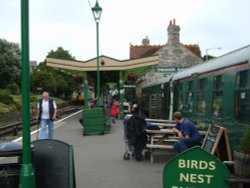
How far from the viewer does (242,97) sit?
757 cm

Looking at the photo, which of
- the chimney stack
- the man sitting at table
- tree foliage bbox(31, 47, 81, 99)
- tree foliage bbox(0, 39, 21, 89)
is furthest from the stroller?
tree foliage bbox(0, 39, 21, 89)

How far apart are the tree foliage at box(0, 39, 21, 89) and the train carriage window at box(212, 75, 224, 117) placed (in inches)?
1887

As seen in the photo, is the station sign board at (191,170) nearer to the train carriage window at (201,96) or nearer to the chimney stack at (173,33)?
the train carriage window at (201,96)

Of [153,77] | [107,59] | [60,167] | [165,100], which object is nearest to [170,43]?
[153,77]

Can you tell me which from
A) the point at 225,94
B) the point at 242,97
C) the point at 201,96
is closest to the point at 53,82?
the point at 201,96

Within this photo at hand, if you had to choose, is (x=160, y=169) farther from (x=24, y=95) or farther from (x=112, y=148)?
(x=24, y=95)

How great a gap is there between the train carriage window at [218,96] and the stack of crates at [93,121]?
20.6 ft

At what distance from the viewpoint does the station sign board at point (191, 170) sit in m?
4.20

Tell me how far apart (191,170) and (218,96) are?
5.39m

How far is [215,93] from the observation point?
9727 mm

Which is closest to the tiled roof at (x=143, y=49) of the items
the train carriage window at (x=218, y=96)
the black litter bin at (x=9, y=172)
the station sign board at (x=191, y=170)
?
the train carriage window at (x=218, y=96)

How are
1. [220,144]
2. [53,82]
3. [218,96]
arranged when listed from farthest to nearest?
[53,82] → [218,96] → [220,144]

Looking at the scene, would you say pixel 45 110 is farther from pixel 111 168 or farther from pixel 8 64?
pixel 8 64

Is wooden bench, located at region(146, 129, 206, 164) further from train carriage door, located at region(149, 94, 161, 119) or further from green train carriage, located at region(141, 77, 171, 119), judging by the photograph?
train carriage door, located at region(149, 94, 161, 119)
